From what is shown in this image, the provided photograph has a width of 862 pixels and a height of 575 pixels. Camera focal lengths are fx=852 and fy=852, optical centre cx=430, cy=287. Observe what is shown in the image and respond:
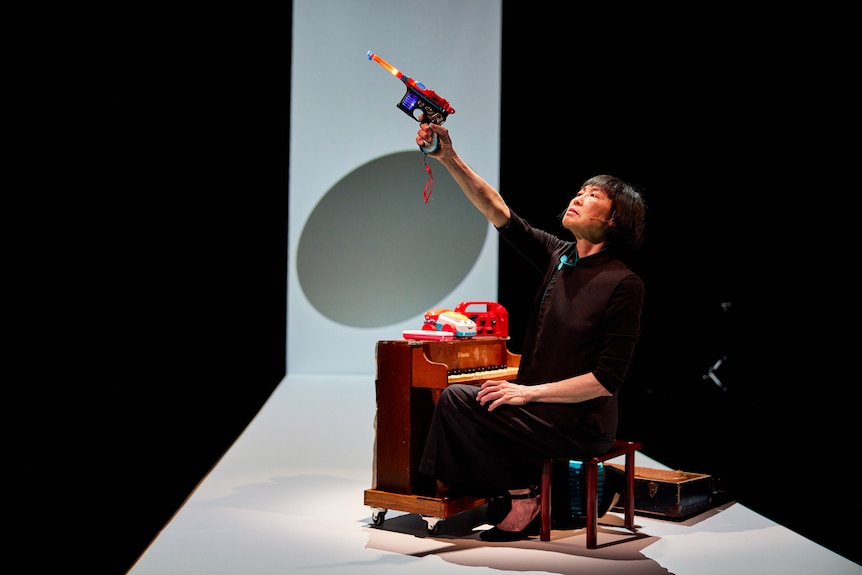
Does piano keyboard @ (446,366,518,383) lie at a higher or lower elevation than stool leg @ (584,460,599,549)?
higher

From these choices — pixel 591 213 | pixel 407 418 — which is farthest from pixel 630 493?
pixel 591 213

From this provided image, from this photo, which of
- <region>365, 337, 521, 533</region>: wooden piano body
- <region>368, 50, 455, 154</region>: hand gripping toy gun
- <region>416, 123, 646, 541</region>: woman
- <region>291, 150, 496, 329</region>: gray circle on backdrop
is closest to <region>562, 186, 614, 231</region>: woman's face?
<region>416, 123, 646, 541</region>: woman

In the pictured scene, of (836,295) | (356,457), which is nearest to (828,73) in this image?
(836,295)

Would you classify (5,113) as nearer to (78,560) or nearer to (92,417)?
(78,560)

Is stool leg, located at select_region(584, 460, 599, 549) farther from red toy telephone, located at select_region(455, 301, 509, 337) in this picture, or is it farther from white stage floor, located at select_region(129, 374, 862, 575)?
red toy telephone, located at select_region(455, 301, 509, 337)

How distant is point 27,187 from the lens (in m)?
2.59

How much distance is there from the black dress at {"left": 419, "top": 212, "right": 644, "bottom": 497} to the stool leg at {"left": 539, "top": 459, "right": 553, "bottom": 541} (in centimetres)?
4

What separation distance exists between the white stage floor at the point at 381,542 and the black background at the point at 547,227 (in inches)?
5.0

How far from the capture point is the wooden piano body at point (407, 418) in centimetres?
295

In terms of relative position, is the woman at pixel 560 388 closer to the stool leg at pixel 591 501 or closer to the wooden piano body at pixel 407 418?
the stool leg at pixel 591 501

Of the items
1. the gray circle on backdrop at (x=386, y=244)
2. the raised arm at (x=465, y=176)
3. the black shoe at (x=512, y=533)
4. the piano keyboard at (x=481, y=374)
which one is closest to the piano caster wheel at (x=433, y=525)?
the black shoe at (x=512, y=533)

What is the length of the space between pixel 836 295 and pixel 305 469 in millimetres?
4409

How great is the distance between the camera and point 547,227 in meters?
7.34

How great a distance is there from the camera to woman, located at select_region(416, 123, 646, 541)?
271 centimetres
